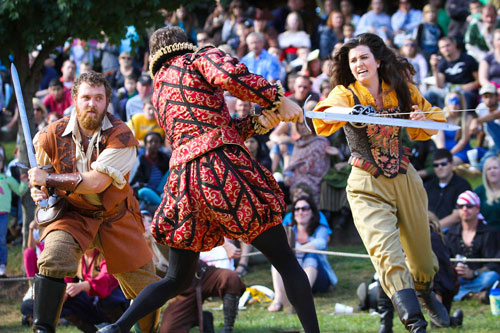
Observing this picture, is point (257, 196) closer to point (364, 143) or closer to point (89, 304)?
point (364, 143)

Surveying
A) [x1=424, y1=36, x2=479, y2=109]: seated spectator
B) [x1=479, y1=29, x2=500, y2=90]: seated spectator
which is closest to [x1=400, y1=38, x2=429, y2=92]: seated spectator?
[x1=424, y1=36, x2=479, y2=109]: seated spectator

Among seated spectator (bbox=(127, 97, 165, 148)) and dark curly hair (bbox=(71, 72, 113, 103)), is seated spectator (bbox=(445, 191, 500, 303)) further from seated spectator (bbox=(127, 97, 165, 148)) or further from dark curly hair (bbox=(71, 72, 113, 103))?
seated spectator (bbox=(127, 97, 165, 148))

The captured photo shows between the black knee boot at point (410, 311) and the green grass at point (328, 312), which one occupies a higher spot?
the black knee boot at point (410, 311)

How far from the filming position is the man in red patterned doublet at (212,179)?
446cm

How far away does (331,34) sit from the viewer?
13.2 meters

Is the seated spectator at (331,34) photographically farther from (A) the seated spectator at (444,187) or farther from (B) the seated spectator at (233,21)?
(A) the seated spectator at (444,187)

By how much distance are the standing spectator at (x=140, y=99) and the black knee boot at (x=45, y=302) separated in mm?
6642

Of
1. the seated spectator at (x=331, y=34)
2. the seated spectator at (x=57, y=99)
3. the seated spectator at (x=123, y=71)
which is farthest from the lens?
the seated spectator at (x=331, y=34)

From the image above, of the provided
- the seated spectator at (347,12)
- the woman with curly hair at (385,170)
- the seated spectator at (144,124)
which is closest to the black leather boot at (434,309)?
the woman with curly hair at (385,170)

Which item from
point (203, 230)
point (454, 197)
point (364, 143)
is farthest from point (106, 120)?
point (454, 197)

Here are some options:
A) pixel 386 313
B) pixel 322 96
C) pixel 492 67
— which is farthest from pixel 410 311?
pixel 492 67

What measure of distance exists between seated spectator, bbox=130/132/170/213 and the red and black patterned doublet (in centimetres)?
460

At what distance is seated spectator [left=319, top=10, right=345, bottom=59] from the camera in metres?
13.1

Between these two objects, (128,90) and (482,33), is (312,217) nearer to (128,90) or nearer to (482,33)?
(128,90)
